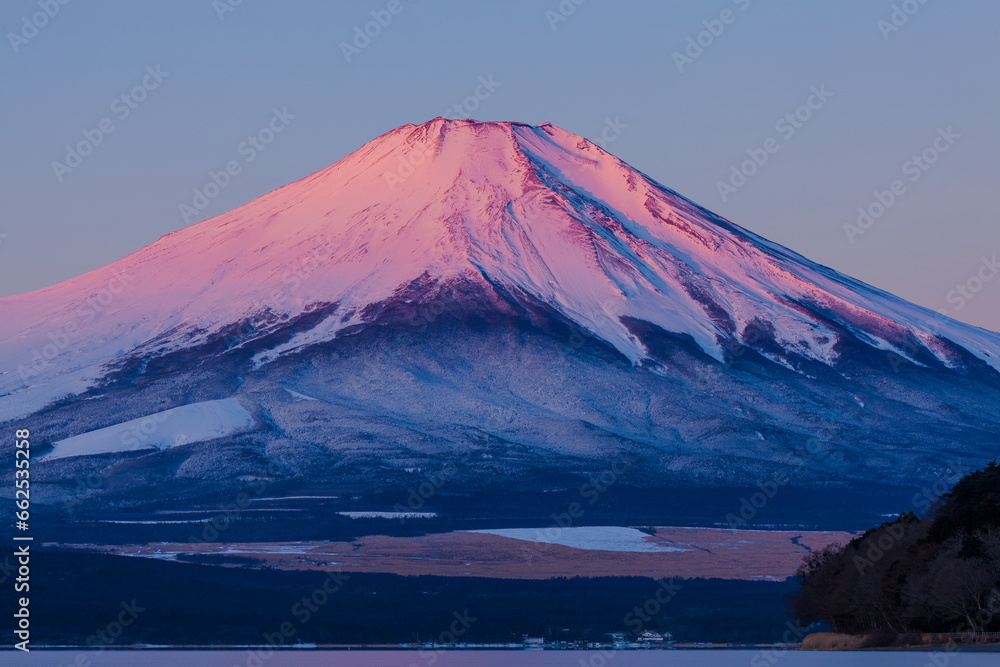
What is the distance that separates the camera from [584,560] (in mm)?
152625

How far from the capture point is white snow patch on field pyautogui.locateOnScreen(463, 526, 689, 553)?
160 meters

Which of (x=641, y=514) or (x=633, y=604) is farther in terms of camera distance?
(x=641, y=514)

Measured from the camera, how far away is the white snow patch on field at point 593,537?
160 metres

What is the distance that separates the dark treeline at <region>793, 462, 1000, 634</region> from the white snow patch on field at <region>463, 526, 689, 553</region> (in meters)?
66.2

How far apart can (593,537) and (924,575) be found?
91.9 metres

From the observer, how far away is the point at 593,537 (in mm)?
164125

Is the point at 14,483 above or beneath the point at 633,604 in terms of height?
above

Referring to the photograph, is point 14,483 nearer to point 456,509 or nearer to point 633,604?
point 456,509

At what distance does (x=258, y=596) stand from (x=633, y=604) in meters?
28.0
